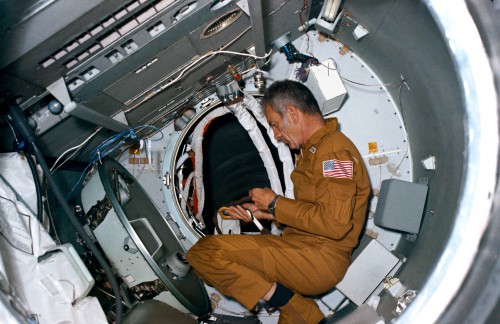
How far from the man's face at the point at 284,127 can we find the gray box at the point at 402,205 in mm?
676

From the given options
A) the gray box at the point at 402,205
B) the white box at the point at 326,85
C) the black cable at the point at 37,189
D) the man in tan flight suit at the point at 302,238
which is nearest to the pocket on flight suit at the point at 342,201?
the man in tan flight suit at the point at 302,238

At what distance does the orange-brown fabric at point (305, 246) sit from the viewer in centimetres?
242

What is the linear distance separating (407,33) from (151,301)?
213cm

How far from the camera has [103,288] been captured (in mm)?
2436

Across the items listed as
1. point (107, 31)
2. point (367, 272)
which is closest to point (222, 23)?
point (107, 31)

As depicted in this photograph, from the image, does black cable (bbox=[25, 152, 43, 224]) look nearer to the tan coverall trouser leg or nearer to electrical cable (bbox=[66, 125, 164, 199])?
electrical cable (bbox=[66, 125, 164, 199])

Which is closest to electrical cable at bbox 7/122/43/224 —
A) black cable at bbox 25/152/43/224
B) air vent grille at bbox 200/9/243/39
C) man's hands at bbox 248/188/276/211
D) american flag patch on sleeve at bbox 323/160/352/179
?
black cable at bbox 25/152/43/224

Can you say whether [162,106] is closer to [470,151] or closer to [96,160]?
[96,160]

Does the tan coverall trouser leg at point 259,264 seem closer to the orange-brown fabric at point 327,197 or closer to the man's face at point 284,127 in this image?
the orange-brown fabric at point 327,197

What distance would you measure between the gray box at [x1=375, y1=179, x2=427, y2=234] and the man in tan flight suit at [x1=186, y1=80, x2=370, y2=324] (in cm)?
14

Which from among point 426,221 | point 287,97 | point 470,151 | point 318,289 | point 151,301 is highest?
point 287,97

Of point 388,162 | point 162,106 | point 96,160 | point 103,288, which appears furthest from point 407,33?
point 103,288

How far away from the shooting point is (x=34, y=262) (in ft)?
6.04

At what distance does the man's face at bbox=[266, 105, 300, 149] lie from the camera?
2725mm
